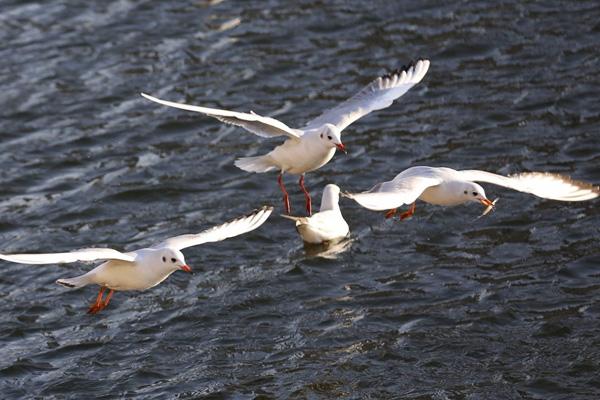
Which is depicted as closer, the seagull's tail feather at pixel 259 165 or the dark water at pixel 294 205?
the dark water at pixel 294 205

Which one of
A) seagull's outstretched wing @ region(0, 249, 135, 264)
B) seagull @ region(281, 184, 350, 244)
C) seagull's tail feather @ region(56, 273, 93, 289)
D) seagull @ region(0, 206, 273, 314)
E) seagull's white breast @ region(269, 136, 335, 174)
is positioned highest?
seagull's outstretched wing @ region(0, 249, 135, 264)

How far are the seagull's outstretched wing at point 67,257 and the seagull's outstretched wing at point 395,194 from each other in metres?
1.85

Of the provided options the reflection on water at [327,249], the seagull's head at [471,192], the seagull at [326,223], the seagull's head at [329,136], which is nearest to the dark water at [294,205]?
the reflection on water at [327,249]

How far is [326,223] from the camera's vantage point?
47.2 ft

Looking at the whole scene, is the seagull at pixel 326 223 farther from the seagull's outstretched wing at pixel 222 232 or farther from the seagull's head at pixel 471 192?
the seagull's head at pixel 471 192

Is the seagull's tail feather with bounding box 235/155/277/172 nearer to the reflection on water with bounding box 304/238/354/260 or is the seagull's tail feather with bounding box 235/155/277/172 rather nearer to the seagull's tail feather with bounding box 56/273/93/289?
the reflection on water with bounding box 304/238/354/260

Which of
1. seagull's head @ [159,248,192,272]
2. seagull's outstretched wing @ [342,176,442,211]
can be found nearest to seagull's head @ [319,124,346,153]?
seagull's outstretched wing @ [342,176,442,211]

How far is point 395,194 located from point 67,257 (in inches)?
103

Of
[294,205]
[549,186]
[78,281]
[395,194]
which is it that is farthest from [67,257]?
[294,205]

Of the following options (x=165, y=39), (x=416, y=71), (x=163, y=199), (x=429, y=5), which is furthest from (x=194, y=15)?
(x=416, y=71)

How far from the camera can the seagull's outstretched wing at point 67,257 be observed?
963 cm

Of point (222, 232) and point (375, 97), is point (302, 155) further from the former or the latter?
point (222, 232)

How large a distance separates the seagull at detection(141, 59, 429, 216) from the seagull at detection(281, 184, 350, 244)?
0.56ft

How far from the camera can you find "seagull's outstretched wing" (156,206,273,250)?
11.4 m
